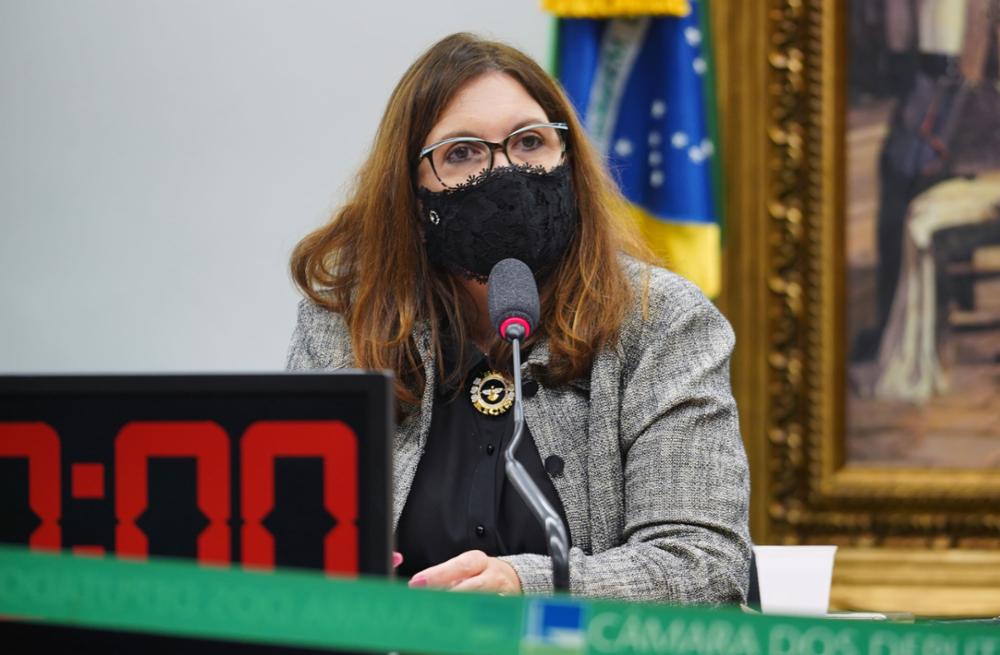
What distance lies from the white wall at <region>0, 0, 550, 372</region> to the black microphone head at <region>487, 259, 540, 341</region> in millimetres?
1981

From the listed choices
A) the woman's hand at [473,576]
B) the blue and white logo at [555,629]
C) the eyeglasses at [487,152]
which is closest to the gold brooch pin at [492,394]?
the eyeglasses at [487,152]

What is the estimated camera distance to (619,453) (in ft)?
6.46

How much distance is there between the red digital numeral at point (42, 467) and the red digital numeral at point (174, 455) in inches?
2.3

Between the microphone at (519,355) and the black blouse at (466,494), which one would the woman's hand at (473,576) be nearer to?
the microphone at (519,355)

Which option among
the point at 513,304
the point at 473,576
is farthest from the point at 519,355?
the point at 473,576

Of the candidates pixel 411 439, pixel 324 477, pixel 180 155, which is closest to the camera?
pixel 324 477

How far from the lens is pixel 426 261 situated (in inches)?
85.3

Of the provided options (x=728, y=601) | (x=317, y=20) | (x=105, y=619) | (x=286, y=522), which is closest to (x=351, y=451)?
(x=286, y=522)

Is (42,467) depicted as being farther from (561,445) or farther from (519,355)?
(561,445)

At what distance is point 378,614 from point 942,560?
112 inches

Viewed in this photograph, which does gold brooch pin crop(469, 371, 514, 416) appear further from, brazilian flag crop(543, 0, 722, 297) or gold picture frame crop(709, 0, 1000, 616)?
gold picture frame crop(709, 0, 1000, 616)

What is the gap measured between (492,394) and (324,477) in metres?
0.92

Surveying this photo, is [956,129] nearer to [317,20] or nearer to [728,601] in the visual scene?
[317,20]

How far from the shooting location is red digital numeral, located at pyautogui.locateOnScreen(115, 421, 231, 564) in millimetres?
1131
